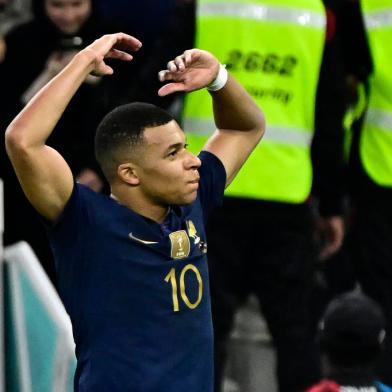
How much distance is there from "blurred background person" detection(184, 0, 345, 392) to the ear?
5.28 ft

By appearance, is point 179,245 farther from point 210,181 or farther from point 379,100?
point 379,100

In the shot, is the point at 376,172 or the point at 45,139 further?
the point at 376,172

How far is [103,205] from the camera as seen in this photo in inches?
186

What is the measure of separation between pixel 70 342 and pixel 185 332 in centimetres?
112

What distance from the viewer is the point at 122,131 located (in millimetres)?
4742

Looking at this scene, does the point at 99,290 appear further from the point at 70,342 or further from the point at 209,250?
the point at 209,250

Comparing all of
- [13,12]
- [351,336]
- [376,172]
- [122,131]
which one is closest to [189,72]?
[122,131]

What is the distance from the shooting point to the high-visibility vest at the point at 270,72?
6.36 m

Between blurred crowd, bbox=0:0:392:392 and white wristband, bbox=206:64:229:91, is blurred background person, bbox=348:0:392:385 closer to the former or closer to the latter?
blurred crowd, bbox=0:0:392:392

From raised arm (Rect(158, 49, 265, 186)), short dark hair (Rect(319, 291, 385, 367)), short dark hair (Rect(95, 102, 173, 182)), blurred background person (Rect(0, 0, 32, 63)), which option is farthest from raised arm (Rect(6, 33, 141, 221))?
blurred background person (Rect(0, 0, 32, 63))

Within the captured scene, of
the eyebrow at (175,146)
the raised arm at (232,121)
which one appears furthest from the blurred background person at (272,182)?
the eyebrow at (175,146)

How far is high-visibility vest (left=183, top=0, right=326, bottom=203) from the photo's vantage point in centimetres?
636

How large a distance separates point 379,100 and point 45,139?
2.57m

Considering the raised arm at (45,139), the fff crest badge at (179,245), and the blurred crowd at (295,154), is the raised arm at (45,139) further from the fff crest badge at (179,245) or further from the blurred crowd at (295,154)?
the blurred crowd at (295,154)
